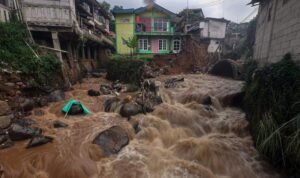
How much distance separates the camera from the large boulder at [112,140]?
6.04m

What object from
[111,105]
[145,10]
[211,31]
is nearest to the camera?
[111,105]

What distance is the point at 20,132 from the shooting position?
6250 mm

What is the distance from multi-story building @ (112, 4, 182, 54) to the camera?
2369 cm

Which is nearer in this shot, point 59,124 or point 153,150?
point 153,150

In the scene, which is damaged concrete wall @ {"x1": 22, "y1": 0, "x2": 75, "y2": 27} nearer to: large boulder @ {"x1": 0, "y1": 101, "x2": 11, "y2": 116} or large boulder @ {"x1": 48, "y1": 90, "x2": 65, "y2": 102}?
large boulder @ {"x1": 48, "y1": 90, "x2": 65, "y2": 102}

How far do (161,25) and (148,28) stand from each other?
1.87m

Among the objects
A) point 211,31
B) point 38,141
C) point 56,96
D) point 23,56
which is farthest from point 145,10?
point 38,141

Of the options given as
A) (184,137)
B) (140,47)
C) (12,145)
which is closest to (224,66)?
(140,47)

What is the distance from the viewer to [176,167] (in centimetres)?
Result: 544

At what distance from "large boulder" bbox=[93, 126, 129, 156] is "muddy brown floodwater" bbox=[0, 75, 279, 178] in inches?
7.2

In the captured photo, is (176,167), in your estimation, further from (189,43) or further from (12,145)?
(189,43)

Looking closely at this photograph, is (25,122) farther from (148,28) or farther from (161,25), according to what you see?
(161,25)

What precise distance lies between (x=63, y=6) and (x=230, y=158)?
12.4m

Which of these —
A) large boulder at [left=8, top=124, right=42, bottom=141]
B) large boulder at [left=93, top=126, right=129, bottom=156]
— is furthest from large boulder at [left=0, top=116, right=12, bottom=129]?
large boulder at [left=93, top=126, right=129, bottom=156]
